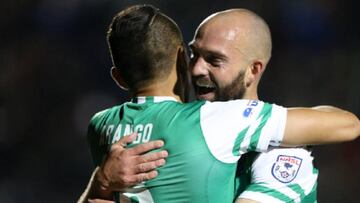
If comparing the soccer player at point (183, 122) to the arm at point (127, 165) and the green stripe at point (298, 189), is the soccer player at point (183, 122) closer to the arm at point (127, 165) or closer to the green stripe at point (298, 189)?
the arm at point (127, 165)

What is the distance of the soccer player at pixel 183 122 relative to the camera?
75.7 inches

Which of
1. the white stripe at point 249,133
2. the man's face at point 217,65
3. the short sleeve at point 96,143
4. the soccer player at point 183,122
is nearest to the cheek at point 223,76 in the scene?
the man's face at point 217,65

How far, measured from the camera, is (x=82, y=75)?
18.7 ft

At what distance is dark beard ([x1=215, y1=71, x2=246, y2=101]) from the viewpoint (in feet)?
7.21

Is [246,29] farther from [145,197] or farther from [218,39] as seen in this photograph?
[145,197]

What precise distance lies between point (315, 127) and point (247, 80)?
0.36m

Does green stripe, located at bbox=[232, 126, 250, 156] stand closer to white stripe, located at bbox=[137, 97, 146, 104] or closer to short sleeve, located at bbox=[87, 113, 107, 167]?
white stripe, located at bbox=[137, 97, 146, 104]

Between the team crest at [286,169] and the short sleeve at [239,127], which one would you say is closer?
the short sleeve at [239,127]

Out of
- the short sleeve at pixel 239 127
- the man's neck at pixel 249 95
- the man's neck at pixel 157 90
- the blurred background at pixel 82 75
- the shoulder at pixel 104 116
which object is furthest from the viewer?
the blurred background at pixel 82 75

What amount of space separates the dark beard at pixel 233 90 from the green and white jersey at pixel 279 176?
0.23 meters

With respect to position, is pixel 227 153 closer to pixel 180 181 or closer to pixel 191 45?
pixel 180 181

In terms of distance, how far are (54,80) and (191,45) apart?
12.0ft

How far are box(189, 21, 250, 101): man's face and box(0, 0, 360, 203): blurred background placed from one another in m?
3.11

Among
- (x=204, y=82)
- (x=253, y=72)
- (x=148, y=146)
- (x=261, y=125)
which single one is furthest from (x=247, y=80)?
(x=148, y=146)
